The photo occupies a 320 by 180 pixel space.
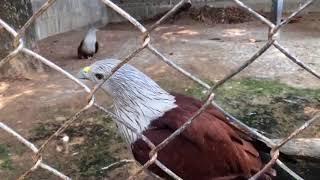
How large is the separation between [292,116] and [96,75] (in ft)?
5.74

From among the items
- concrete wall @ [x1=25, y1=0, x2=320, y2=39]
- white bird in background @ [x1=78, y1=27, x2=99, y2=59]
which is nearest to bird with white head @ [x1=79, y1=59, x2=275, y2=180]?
white bird in background @ [x1=78, y1=27, x2=99, y2=59]

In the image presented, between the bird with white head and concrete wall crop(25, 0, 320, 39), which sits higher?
the bird with white head

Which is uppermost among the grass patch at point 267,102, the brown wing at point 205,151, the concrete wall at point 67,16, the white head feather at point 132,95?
the white head feather at point 132,95

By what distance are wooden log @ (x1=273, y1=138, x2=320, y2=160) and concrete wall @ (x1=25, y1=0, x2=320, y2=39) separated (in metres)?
5.84

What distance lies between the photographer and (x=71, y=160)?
3254 millimetres

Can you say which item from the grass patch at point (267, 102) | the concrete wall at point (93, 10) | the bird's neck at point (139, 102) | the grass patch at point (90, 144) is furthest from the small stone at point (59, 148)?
the concrete wall at point (93, 10)

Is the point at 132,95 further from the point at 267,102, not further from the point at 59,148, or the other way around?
the point at 267,102

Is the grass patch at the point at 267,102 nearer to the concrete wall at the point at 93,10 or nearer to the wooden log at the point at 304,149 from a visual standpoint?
the wooden log at the point at 304,149

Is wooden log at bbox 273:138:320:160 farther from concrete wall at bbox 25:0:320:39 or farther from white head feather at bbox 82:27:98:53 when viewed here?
concrete wall at bbox 25:0:320:39

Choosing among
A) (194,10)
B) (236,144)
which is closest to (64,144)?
(236,144)

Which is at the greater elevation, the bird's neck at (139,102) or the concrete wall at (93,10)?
the bird's neck at (139,102)

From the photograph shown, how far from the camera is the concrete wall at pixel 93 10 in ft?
26.7

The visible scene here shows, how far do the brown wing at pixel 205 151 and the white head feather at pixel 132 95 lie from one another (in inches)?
5.4

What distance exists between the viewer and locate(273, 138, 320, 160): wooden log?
268 centimetres
